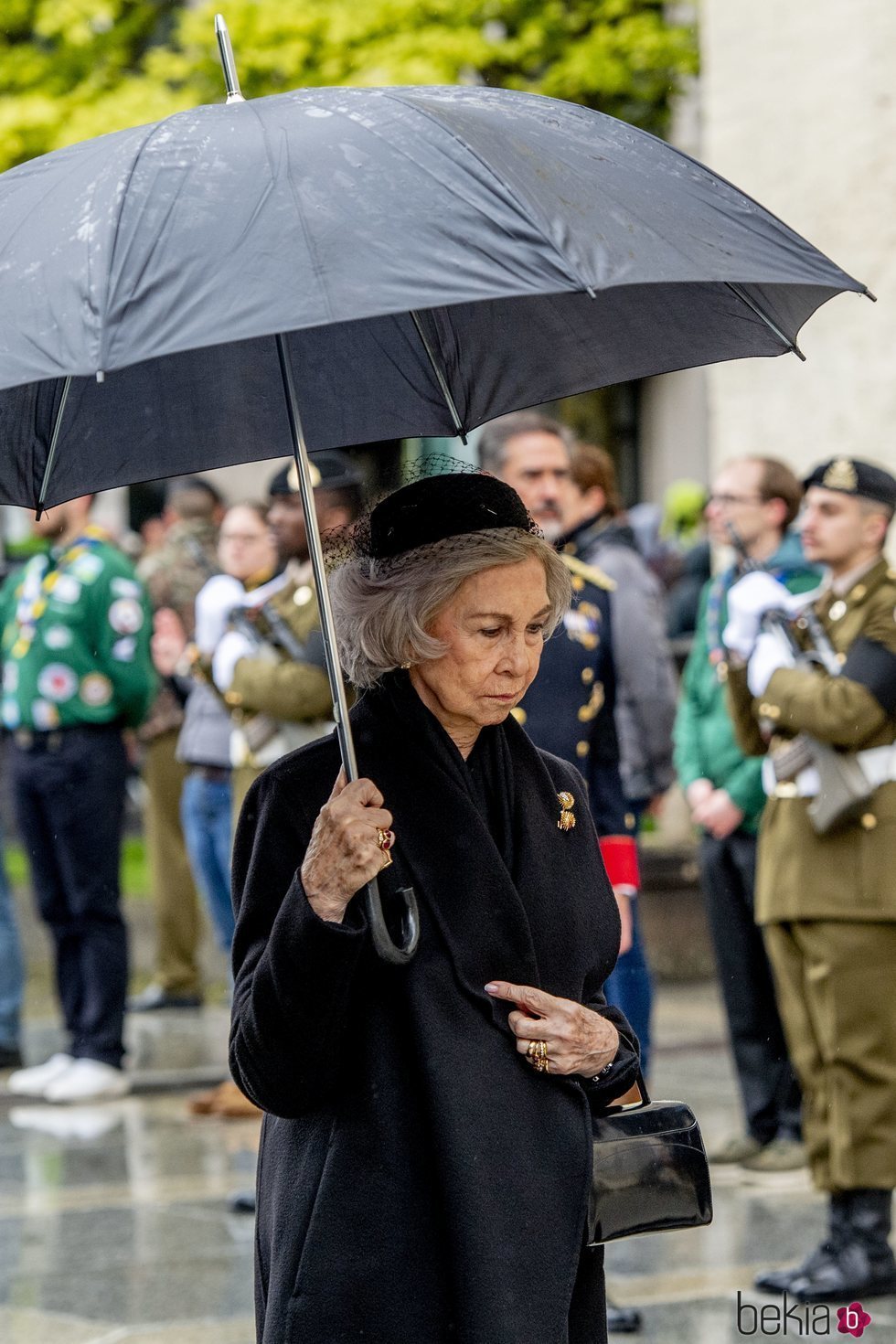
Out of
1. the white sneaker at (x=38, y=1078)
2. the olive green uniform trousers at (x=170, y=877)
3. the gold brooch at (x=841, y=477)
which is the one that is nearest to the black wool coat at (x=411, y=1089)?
the gold brooch at (x=841, y=477)

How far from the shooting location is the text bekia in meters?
5.16

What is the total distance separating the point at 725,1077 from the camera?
815 centimetres

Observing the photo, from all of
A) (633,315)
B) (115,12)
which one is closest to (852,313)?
(633,315)

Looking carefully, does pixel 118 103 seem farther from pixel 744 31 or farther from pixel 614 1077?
pixel 614 1077

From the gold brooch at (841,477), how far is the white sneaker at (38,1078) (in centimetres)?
411

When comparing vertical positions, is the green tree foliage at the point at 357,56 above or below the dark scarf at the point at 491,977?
above

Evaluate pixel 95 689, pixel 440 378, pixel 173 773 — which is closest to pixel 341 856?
pixel 440 378

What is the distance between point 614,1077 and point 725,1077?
5.19 metres

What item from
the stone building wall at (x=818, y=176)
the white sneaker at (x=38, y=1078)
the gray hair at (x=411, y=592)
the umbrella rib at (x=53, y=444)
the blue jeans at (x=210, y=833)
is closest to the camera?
the gray hair at (x=411, y=592)

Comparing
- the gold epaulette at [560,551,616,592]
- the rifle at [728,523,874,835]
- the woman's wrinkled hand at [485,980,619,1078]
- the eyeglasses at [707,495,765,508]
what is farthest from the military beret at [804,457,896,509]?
the woman's wrinkled hand at [485,980,619,1078]

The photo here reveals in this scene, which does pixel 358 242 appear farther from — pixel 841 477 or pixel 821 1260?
pixel 821 1260

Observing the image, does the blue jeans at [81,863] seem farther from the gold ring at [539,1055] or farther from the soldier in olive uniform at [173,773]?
the gold ring at [539,1055]

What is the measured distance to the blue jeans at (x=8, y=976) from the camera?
873 cm

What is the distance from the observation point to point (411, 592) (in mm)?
3045
